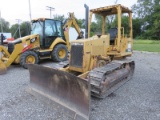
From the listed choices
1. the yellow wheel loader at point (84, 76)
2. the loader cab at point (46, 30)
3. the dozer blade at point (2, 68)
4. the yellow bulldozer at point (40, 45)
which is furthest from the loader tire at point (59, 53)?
the yellow wheel loader at point (84, 76)

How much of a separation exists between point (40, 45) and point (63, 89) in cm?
506

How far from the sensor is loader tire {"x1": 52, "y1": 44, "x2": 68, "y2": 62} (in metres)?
8.68

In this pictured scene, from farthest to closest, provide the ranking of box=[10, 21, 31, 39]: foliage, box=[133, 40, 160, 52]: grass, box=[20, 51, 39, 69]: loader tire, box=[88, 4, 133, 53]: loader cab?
box=[133, 40, 160, 52]: grass → box=[10, 21, 31, 39]: foliage → box=[20, 51, 39, 69]: loader tire → box=[88, 4, 133, 53]: loader cab

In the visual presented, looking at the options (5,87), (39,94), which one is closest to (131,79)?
(39,94)

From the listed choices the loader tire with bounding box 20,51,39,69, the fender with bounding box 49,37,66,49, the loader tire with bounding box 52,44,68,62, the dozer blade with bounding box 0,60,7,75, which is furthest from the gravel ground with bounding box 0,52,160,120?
the fender with bounding box 49,37,66,49

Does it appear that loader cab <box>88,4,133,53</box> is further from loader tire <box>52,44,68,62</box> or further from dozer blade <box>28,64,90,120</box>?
loader tire <box>52,44,68,62</box>

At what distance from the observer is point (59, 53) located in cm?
912

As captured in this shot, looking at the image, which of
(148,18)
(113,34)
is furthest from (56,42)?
(148,18)

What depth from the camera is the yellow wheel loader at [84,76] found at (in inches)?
132

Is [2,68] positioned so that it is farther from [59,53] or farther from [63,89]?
[63,89]

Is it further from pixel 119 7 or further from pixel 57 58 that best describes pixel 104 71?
pixel 57 58

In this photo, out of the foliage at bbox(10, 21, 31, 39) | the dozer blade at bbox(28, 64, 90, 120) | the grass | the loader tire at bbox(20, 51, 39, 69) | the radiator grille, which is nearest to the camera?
the dozer blade at bbox(28, 64, 90, 120)

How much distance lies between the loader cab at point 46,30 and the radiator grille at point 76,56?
13.3ft

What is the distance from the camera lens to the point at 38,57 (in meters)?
8.19
